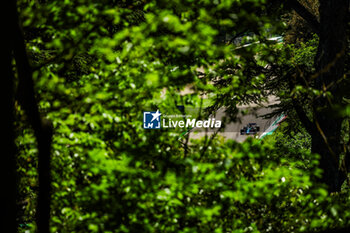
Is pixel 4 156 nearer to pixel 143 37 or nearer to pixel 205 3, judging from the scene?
pixel 143 37

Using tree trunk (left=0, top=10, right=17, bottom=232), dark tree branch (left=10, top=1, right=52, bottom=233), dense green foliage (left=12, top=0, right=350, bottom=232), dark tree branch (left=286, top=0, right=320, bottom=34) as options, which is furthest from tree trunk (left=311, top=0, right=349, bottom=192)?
tree trunk (left=0, top=10, right=17, bottom=232)

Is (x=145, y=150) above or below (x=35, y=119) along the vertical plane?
below

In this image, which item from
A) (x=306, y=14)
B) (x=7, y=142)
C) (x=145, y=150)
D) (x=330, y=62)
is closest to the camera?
(x=7, y=142)

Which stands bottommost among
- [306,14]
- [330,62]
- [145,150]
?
[145,150]

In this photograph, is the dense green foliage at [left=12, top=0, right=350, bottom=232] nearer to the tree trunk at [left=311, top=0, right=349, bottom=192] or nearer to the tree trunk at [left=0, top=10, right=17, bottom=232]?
the tree trunk at [left=0, top=10, right=17, bottom=232]

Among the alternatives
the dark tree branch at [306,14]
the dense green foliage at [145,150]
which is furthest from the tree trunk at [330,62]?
the dense green foliage at [145,150]

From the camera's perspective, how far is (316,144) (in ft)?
20.0

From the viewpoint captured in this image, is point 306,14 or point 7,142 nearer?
point 7,142

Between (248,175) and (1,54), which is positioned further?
(248,175)

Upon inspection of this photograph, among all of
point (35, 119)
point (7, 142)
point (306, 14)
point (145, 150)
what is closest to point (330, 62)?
point (306, 14)

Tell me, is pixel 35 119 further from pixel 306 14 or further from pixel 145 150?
pixel 306 14

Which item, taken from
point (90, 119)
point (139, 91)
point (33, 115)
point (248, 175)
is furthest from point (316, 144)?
point (33, 115)

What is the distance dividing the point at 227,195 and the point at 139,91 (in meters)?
1.64

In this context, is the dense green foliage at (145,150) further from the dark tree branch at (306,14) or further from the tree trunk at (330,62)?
the dark tree branch at (306,14)
